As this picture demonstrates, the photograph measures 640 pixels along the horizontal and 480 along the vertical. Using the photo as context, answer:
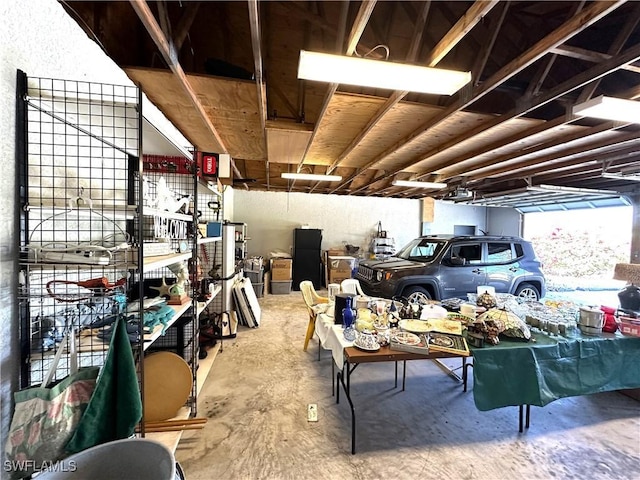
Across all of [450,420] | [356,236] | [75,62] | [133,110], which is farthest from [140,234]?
[356,236]

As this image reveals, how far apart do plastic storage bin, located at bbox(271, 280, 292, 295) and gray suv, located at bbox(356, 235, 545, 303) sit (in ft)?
8.20

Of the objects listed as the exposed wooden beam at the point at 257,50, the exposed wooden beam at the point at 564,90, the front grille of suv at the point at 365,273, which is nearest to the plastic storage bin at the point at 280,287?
the front grille of suv at the point at 365,273

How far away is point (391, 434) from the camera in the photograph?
2176 millimetres

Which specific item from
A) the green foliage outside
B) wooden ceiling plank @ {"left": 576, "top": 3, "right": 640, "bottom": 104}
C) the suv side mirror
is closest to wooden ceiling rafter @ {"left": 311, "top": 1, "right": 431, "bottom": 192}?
wooden ceiling plank @ {"left": 576, "top": 3, "right": 640, "bottom": 104}

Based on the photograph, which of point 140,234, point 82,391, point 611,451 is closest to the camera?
point 82,391

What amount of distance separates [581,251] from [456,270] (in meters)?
5.93

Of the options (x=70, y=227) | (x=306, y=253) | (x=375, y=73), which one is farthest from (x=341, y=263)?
(x=70, y=227)

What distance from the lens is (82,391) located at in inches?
45.9

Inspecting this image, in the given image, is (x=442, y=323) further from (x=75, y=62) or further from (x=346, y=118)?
(x=75, y=62)

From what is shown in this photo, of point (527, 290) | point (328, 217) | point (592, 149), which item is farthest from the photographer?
point (328, 217)

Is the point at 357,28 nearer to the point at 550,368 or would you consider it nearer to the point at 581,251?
the point at 550,368

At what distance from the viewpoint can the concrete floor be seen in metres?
1.86

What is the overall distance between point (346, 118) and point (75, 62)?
2.15m

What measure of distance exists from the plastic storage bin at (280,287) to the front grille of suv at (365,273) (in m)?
2.28
